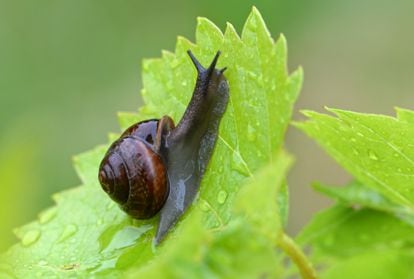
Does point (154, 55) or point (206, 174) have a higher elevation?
point (206, 174)

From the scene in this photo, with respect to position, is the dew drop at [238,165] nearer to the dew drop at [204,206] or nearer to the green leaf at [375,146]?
the dew drop at [204,206]

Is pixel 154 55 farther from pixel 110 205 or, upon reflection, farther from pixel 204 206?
pixel 204 206

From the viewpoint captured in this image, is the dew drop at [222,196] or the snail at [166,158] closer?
the dew drop at [222,196]

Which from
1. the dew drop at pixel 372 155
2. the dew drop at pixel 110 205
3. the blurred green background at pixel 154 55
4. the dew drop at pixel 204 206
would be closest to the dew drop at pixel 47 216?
the dew drop at pixel 110 205

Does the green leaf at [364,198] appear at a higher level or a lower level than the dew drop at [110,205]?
higher

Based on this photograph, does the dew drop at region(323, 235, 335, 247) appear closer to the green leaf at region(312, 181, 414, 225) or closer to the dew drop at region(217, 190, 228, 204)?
the green leaf at region(312, 181, 414, 225)

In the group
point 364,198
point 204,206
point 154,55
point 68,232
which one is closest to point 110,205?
point 68,232

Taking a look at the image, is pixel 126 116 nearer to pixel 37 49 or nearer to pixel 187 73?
pixel 187 73

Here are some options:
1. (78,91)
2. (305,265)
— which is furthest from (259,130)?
(78,91)
